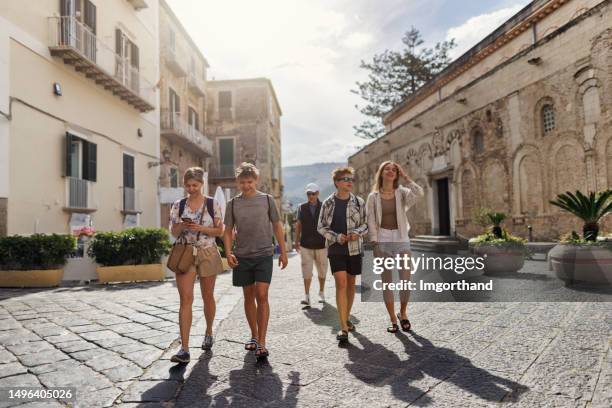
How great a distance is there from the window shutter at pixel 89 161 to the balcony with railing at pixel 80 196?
218 millimetres

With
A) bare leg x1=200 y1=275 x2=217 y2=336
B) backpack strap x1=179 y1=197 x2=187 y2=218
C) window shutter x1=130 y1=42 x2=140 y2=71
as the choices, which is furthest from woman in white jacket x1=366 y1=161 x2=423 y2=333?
window shutter x1=130 y1=42 x2=140 y2=71

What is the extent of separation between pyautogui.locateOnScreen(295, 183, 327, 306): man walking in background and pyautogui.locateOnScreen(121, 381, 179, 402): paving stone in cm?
332

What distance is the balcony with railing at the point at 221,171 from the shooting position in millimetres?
30208

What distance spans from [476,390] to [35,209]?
450 inches

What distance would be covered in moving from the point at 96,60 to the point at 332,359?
43.9 ft

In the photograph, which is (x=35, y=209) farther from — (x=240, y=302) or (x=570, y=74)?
(x=570, y=74)

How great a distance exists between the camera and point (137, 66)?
16516mm

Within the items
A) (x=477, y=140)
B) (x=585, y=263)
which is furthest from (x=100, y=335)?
(x=477, y=140)

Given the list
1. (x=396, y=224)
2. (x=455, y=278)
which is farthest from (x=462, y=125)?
(x=396, y=224)

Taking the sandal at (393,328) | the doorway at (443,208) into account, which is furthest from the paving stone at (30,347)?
the doorway at (443,208)

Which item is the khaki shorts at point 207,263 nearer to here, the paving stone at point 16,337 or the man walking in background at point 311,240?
the paving stone at point 16,337

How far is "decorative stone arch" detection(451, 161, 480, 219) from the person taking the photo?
661 inches

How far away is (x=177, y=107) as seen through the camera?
21.5 meters

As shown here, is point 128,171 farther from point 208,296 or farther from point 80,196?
point 208,296
